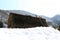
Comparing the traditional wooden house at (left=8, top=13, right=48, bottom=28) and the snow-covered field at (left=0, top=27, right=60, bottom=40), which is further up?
the snow-covered field at (left=0, top=27, right=60, bottom=40)

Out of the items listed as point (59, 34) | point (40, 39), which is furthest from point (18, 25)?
point (40, 39)

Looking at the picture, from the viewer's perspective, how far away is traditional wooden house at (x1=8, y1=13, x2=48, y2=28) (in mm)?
5307

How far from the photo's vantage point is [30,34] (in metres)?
2.30

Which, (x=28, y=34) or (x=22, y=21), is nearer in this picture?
(x=28, y=34)

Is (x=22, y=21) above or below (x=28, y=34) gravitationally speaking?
below

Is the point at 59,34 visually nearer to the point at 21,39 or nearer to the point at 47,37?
the point at 47,37

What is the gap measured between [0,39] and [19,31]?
0.50 meters

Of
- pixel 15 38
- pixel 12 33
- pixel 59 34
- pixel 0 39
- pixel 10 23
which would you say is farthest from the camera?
pixel 10 23

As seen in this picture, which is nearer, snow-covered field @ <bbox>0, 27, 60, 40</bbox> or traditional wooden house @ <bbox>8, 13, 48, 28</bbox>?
snow-covered field @ <bbox>0, 27, 60, 40</bbox>

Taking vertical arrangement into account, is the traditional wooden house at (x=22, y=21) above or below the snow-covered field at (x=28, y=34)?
below

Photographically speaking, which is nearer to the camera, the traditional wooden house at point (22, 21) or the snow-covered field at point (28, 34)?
the snow-covered field at point (28, 34)

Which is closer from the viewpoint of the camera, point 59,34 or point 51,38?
point 51,38

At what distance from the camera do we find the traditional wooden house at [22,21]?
17.4 ft

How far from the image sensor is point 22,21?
5.55 meters
